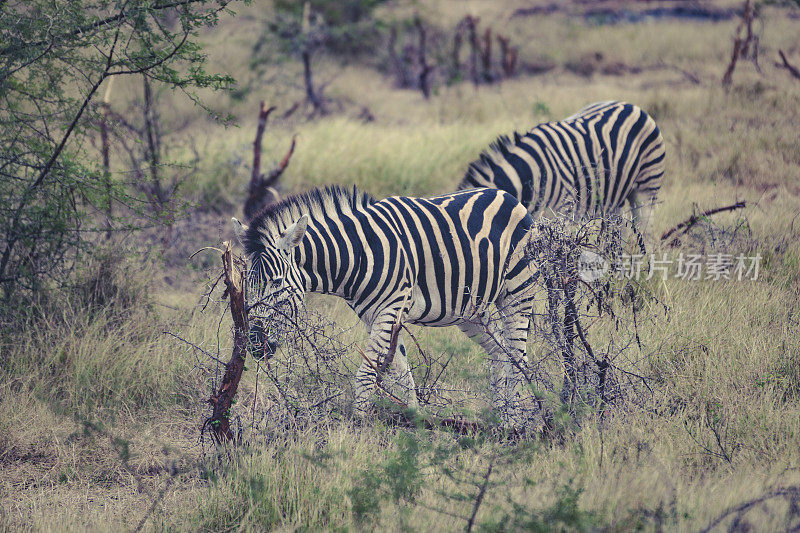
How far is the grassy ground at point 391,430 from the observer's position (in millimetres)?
3584

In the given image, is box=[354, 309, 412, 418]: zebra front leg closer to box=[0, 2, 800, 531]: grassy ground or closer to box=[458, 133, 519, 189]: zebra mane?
box=[0, 2, 800, 531]: grassy ground

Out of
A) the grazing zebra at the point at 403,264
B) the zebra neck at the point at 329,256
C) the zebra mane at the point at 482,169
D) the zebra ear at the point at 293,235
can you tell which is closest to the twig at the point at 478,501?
the grazing zebra at the point at 403,264

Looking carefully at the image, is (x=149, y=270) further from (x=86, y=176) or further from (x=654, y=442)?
(x=654, y=442)

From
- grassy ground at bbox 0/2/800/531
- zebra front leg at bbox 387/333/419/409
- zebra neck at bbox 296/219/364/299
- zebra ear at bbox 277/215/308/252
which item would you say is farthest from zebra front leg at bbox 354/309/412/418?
zebra ear at bbox 277/215/308/252

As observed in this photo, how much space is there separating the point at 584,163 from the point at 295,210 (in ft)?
11.6

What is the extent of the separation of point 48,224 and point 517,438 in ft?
12.6

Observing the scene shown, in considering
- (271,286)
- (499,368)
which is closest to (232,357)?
(271,286)

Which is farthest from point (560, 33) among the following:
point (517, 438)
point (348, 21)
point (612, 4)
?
point (517, 438)

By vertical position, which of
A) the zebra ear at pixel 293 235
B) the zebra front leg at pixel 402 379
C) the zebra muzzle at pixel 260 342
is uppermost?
the zebra ear at pixel 293 235

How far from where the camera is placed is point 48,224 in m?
5.62

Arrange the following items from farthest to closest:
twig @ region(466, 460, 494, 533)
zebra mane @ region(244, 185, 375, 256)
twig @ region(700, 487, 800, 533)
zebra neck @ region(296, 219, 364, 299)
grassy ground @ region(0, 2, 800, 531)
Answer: zebra neck @ region(296, 219, 364, 299)
zebra mane @ region(244, 185, 375, 256)
grassy ground @ region(0, 2, 800, 531)
twig @ region(466, 460, 494, 533)
twig @ region(700, 487, 800, 533)

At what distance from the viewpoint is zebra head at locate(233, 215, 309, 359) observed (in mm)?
3920

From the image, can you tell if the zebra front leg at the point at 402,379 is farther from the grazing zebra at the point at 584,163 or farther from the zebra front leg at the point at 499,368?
the grazing zebra at the point at 584,163

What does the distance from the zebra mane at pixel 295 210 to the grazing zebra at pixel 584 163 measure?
1.85 m
